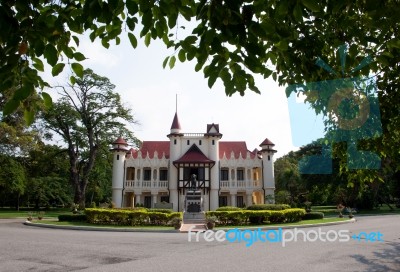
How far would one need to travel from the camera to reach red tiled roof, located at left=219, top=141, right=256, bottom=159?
146 ft

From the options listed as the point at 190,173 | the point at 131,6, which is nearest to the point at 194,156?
the point at 190,173

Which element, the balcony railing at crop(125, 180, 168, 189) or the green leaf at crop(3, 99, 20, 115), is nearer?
the green leaf at crop(3, 99, 20, 115)

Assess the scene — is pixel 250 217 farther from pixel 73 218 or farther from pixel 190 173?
pixel 190 173

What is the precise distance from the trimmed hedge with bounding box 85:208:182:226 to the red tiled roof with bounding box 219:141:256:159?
64.8 feet

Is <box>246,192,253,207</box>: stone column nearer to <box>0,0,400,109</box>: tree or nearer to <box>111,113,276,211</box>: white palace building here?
<box>111,113,276,211</box>: white palace building

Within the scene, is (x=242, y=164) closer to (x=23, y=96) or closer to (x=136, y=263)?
(x=136, y=263)

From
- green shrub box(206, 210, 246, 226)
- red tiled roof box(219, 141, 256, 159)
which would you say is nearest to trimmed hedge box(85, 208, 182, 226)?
green shrub box(206, 210, 246, 226)

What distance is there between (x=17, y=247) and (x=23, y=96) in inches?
502

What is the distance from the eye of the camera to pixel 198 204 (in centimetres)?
3603

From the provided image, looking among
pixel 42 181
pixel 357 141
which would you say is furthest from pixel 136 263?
pixel 42 181

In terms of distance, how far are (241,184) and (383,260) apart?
30674 mm

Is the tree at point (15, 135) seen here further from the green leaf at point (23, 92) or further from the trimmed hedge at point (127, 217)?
the green leaf at point (23, 92)

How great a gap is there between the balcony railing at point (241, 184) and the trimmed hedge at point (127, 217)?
16.2 meters

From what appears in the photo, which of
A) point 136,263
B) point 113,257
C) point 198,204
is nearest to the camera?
point 136,263
